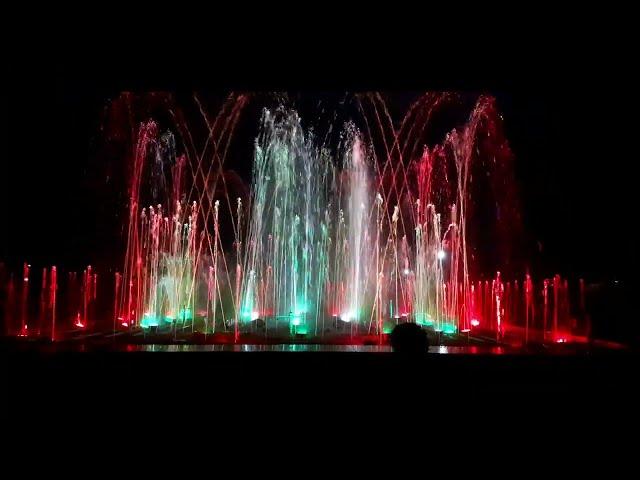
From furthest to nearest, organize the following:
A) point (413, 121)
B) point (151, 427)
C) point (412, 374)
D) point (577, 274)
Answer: point (577, 274), point (413, 121), point (151, 427), point (412, 374)

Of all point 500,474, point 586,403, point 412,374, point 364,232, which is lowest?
point 500,474

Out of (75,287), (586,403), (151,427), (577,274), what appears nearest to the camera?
(151,427)

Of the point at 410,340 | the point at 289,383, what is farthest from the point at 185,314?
the point at 410,340

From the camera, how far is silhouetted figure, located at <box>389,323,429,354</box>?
3119 millimetres

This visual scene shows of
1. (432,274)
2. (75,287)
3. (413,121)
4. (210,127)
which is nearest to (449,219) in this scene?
(432,274)

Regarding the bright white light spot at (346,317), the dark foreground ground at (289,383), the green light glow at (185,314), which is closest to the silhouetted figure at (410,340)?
the dark foreground ground at (289,383)

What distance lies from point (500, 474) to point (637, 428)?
1.34 m

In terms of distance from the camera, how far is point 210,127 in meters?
17.0

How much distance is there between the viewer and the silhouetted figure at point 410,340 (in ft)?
10.2

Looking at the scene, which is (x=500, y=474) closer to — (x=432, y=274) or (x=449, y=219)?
(x=432, y=274)

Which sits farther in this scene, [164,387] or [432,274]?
[432,274]

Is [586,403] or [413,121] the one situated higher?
[413,121]

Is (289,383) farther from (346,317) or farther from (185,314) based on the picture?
(185,314)

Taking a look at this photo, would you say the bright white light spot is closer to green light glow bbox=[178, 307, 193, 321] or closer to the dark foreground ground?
green light glow bbox=[178, 307, 193, 321]
